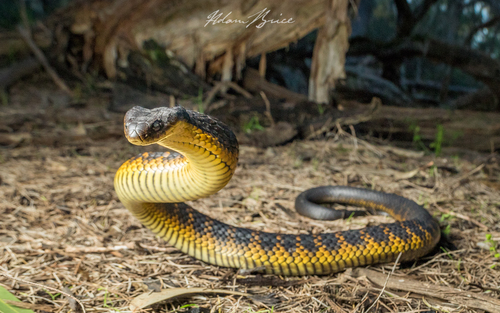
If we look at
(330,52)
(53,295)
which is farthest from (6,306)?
(330,52)

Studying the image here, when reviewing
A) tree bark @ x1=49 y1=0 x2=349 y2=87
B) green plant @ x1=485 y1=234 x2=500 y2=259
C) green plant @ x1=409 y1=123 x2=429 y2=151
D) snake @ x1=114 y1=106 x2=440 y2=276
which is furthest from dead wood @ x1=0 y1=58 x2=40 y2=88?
green plant @ x1=485 y1=234 x2=500 y2=259

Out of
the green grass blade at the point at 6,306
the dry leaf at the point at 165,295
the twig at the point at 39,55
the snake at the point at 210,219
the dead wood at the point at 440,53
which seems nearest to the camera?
the green grass blade at the point at 6,306

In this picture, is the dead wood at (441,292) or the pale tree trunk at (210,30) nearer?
the dead wood at (441,292)

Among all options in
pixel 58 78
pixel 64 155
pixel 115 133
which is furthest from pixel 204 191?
pixel 58 78

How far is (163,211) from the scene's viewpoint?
2773 millimetres

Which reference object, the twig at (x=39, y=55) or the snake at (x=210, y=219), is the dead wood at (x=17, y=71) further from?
the snake at (x=210, y=219)

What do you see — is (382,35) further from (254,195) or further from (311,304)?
(311,304)

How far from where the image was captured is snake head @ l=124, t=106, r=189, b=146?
5.81 feet

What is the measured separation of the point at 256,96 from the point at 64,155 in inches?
149

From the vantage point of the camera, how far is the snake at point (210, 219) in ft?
6.48

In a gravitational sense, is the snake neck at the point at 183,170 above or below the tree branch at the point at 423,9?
below

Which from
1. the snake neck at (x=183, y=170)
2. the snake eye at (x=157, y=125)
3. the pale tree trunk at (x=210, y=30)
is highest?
the pale tree trunk at (x=210, y=30)
